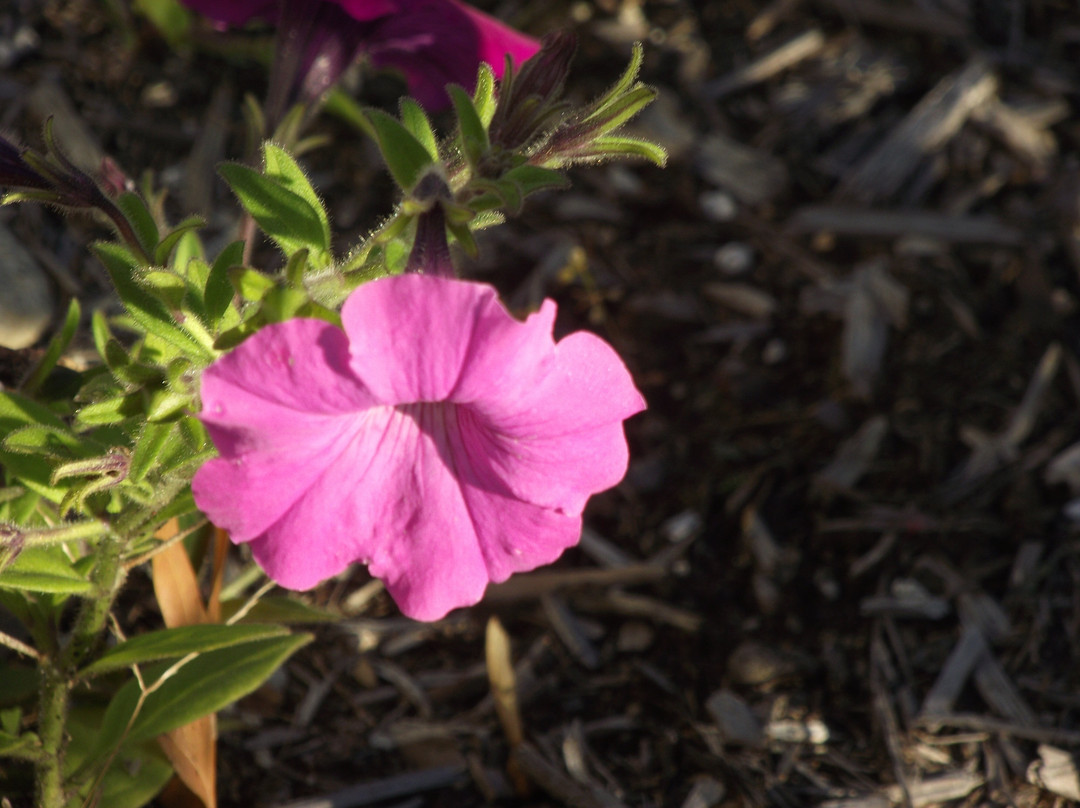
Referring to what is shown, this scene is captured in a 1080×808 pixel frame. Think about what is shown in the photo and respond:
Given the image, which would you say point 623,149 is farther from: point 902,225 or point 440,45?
point 902,225

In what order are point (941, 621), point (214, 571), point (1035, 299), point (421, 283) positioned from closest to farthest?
point (421, 283) → point (214, 571) → point (941, 621) → point (1035, 299)

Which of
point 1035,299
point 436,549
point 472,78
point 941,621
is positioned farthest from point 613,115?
point 1035,299

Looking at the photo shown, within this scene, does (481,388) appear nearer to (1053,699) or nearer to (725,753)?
(725,753)

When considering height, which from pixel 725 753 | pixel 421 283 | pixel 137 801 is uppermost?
pixel 421 283

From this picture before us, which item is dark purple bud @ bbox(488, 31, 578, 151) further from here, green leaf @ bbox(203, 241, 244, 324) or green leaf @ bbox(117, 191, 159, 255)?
green leaf @ bbox(117, 191, 159, 255)

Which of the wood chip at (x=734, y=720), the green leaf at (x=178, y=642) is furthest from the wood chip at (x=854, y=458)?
the green leaf at (x=178, y=642)

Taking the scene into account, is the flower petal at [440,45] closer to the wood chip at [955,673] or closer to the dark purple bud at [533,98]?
the dark purple bud at [533,98]

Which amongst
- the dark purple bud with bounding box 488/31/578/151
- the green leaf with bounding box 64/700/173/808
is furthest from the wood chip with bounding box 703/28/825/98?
the green leaf with bounding box 64/700/173/808
